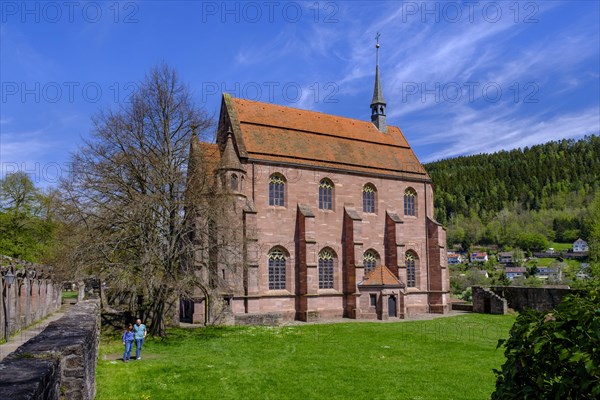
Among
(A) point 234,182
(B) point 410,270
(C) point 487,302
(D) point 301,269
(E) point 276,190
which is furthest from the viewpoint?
(B) point 410,270

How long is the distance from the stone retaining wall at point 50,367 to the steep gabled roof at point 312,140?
2537 cm

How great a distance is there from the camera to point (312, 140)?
1531 inches

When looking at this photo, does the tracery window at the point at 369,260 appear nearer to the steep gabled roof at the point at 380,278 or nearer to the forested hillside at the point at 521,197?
the steep gabled roof at the point at 380,278

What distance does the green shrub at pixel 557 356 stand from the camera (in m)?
4.85

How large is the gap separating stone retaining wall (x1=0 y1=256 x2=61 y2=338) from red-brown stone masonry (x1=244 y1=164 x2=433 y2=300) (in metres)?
14.1

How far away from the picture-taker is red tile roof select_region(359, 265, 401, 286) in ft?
117

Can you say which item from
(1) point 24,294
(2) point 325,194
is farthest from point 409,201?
(1) point 24,294

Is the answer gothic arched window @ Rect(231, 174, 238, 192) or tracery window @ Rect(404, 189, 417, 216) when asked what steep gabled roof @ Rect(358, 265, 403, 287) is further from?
gothic arched window @ Rect(231, 174, 238, 192)

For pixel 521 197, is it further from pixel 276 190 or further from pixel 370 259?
pixel 276 190

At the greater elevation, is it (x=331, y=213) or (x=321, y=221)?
(x=331, y=213)

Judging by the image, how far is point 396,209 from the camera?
40688 millimetres

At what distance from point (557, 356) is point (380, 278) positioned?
3113 cm

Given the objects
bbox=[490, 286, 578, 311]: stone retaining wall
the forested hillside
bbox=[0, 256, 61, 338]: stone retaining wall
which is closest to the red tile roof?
bbox=[490, 286, 578, 311]: stone retaining wall

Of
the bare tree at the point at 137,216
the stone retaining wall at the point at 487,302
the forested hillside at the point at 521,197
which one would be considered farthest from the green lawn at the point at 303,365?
the forested hillside at the point at 521,197
